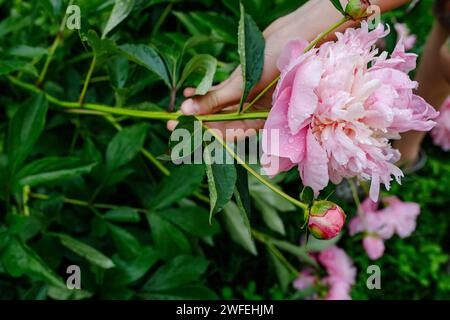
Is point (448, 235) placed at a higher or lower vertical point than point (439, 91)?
lower

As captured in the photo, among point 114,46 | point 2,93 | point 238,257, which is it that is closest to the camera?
point 114,46

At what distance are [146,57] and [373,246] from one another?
83 centimetres

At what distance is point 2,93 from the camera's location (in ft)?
3.62

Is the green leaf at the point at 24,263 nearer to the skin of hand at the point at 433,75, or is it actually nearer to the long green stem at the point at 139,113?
the long green stem at the point at 139,113

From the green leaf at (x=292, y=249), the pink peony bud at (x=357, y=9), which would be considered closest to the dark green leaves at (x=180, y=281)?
the green leaf at (x=292, y=249)

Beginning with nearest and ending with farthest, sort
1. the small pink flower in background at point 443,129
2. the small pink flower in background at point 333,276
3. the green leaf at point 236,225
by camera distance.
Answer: the green leaf at point 236,225, the small pink flower in background at point 333,276, the small pink flower in background at point 443,129

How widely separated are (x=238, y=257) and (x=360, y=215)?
11.6 inches

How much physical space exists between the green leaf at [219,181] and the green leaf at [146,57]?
0.50ft

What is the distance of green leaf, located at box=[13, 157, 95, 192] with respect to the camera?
2.69ft

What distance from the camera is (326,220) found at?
515mm

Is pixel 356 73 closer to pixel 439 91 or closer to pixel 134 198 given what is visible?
pixel 134 198

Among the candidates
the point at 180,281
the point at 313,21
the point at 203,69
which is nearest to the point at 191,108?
the point at 203,69

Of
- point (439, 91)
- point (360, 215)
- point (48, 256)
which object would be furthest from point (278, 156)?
point (439, 91)

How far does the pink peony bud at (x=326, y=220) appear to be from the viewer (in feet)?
1.68
